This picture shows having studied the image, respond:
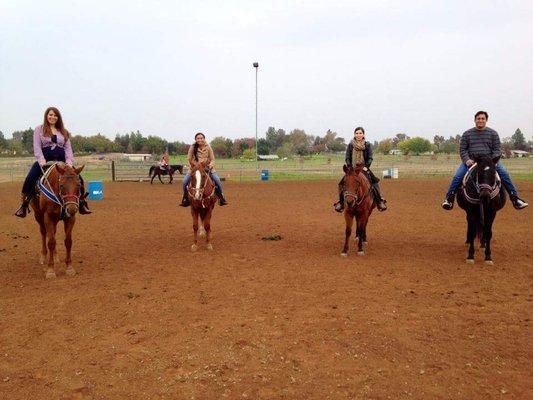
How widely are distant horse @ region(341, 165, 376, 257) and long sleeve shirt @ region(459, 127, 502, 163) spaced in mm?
2002

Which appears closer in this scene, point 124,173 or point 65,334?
point 65,334

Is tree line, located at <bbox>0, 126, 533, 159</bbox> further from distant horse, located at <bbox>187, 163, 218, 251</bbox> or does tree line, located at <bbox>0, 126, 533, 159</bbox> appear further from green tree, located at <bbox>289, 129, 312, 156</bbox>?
distant horse, located at <bbox>187, 163, 218, 251</bbox>

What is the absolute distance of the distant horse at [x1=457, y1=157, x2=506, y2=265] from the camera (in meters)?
7.77

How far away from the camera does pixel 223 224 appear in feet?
43.3

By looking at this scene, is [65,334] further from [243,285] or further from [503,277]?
[503,277]

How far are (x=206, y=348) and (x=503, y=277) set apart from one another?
5.33 meters

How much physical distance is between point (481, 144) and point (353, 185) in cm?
269

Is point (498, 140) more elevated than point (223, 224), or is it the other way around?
point (498, 140)

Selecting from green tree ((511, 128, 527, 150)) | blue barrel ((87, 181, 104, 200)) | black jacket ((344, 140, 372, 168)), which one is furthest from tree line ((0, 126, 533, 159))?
black jacket ((344, 140, 372, 168))

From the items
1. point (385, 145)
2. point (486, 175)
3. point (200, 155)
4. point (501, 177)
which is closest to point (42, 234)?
point (200, 155)

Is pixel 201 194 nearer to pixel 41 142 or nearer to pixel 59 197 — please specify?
pixel 59 197

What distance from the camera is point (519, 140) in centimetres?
15512

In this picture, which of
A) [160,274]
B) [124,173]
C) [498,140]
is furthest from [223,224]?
[124,173]

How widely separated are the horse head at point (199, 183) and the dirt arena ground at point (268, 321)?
1.32 metres
